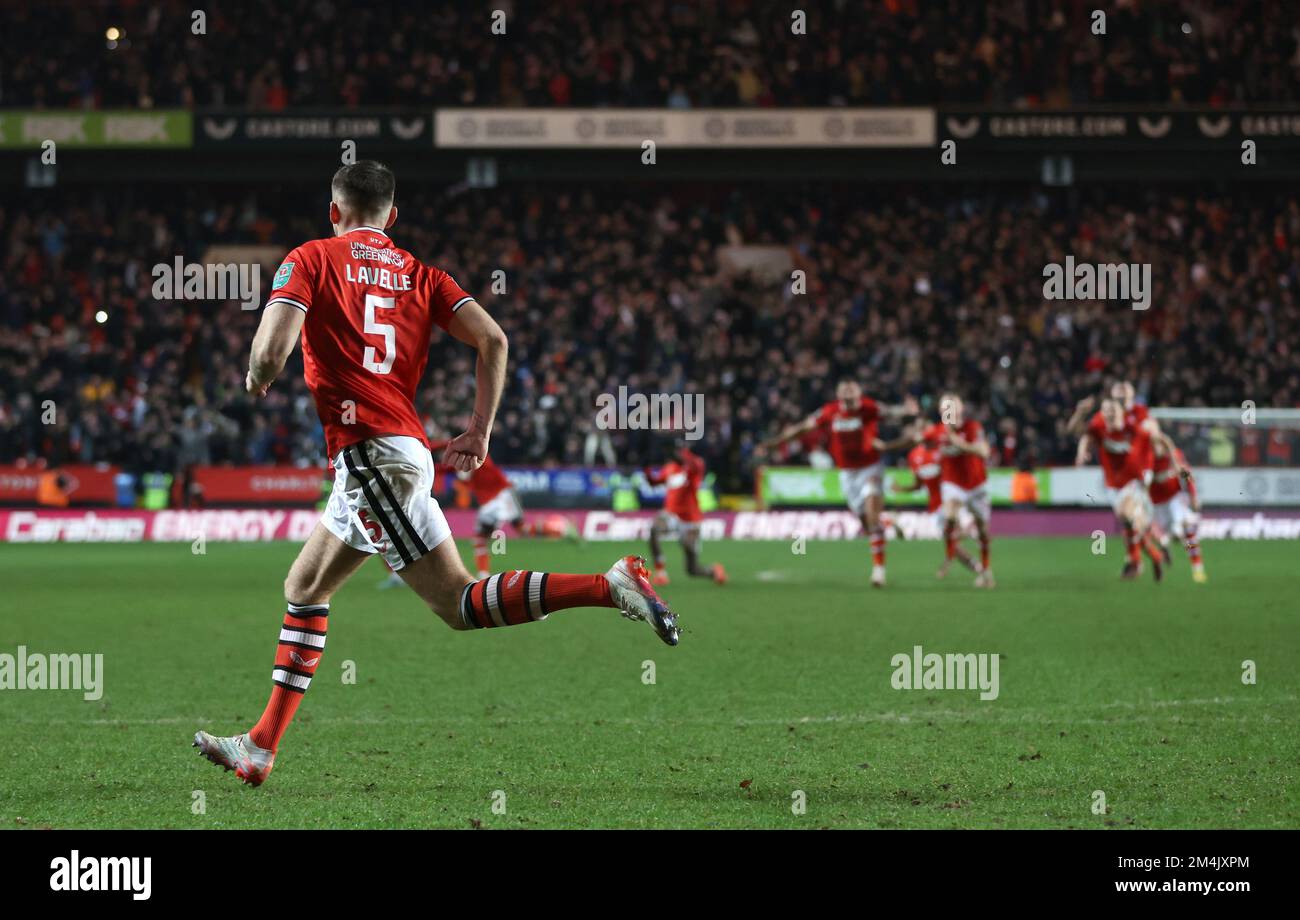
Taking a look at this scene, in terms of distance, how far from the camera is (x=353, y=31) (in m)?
36.4

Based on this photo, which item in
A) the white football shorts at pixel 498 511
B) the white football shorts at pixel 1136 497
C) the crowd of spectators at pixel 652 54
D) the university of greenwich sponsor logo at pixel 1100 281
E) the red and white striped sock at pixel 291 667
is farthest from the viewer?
the crowd of spectators at pixel 652 54

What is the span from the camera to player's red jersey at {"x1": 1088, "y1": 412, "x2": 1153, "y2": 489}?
718 inches

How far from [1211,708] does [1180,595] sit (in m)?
8.21

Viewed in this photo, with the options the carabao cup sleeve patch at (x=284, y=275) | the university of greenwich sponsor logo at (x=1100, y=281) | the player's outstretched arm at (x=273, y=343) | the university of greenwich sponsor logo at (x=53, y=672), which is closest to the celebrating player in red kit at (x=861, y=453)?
the university of greenwich sponsor logo at (x=53, y=672)

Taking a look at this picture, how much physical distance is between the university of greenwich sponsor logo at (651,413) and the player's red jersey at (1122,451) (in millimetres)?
12395

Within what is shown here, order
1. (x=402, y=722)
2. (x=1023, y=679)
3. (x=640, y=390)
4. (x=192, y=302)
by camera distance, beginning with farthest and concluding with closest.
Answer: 1. (x=192, y=302)
2. (x=640, y=390)
3. (x=1023, y=679)
4. (x=402, y=722)

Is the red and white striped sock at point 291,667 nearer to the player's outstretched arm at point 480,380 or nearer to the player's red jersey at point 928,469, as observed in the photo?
the player's outstretched arm at point 480,380

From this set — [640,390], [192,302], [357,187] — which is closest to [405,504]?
[357,187]

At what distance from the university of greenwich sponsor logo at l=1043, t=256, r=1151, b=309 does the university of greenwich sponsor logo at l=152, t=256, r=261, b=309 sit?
57.5ft

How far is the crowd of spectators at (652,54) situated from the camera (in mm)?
35312

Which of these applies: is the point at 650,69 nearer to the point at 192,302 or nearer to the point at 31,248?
the point at 192,302

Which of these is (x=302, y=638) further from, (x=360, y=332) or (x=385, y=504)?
(x=360, y=332)

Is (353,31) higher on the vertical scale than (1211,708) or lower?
higher

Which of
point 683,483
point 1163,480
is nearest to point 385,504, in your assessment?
point 683,483
